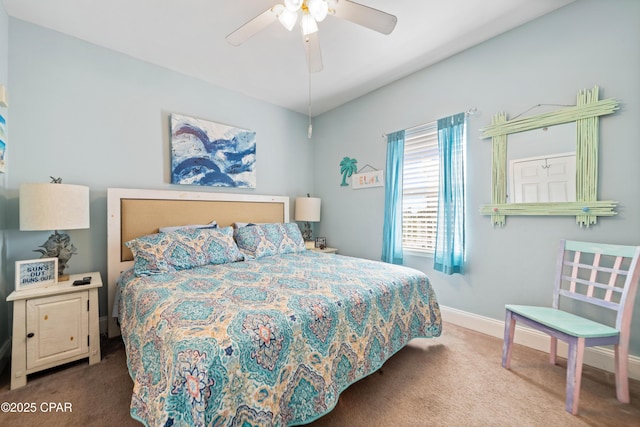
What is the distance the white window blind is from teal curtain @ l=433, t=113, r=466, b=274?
5.0 inches

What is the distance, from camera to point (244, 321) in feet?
3.89

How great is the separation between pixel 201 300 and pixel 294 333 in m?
0.58

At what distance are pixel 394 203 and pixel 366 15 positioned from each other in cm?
196

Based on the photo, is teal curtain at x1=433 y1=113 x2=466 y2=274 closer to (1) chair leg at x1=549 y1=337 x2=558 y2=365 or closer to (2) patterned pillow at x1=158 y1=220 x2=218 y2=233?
(1) chair leg at x1=549 y1=337 x2=558 y2=365

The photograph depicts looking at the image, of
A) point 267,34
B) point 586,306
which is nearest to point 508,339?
point 586,306

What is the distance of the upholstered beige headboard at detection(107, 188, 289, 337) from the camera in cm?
239

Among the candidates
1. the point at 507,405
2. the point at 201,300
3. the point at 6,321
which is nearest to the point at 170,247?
the point at 201,300

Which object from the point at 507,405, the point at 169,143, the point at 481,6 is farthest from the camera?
the point at 169,143

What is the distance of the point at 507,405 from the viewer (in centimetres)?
155

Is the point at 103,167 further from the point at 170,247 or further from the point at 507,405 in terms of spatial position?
the point at 507,405

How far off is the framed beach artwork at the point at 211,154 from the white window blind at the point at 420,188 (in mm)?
2015

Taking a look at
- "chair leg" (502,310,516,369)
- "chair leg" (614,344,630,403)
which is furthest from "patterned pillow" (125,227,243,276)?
"chair leg" (614,344,630,403)

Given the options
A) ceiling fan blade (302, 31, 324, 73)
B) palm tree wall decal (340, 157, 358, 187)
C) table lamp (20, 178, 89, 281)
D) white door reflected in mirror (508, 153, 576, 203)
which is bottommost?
table lamp (20, 178, 89, 281)

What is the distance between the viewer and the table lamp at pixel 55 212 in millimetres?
1807
